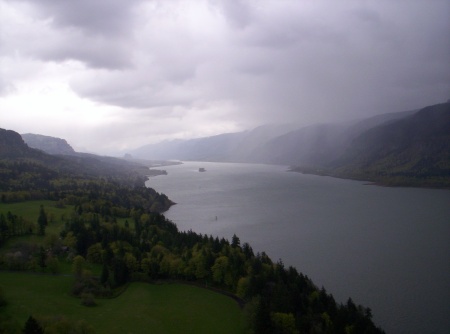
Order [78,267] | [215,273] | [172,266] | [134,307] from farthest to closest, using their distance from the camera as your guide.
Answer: [172,266]
[78,267]
[215,273]
[134,307]

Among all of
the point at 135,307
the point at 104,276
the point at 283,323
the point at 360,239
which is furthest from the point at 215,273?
the point at 360,239

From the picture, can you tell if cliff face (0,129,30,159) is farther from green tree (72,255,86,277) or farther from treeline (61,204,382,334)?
green tree (72,255,86,277)

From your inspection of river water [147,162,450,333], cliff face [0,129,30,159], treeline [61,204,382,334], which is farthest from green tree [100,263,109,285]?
cliff face [0,129,30,159]

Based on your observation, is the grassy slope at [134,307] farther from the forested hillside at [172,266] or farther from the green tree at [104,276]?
the green tree at [104,276]

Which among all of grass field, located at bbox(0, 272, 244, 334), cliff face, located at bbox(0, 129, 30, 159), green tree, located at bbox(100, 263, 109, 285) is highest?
cliff face, located at bbox(0, 129, 30, 159)

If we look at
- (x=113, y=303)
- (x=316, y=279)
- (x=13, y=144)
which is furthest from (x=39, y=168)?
(x=316, y=279)

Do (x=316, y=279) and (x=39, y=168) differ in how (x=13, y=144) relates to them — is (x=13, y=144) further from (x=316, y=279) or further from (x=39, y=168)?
(x=316, y=279)

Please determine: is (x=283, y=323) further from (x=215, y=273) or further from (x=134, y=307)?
(x=134, y=307)
